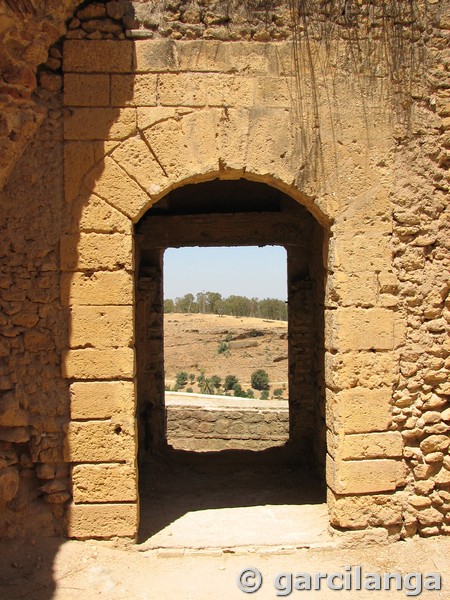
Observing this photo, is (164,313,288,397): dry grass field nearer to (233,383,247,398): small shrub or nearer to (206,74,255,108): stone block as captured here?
(233,383,247,398): small shrub

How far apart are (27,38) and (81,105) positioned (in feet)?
1.99

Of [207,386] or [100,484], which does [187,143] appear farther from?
[207,386]

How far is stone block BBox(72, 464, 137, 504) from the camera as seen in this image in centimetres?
459

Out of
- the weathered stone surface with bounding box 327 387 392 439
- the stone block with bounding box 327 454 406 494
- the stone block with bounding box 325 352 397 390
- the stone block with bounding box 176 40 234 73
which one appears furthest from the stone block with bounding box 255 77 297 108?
the stone block with bounding box 327 454 406 494

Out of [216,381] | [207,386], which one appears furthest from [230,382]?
[207,386]

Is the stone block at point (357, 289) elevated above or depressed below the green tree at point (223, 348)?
above

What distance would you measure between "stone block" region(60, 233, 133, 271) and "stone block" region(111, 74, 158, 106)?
1092mm

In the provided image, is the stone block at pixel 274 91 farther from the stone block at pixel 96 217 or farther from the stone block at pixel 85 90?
the stone block at pixel 96 217

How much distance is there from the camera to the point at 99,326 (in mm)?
4641

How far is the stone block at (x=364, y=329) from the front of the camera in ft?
15.6

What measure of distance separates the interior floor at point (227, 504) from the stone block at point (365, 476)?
48 centimetres

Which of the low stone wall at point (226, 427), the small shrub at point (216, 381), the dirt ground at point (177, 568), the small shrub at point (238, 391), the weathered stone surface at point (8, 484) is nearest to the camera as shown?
the dirt ground at point (177, 568)

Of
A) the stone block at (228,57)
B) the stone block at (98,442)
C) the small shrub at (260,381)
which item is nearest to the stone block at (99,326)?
the stone block at (98,442)

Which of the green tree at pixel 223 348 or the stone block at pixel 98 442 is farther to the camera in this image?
the green tree at pixel 223 348
